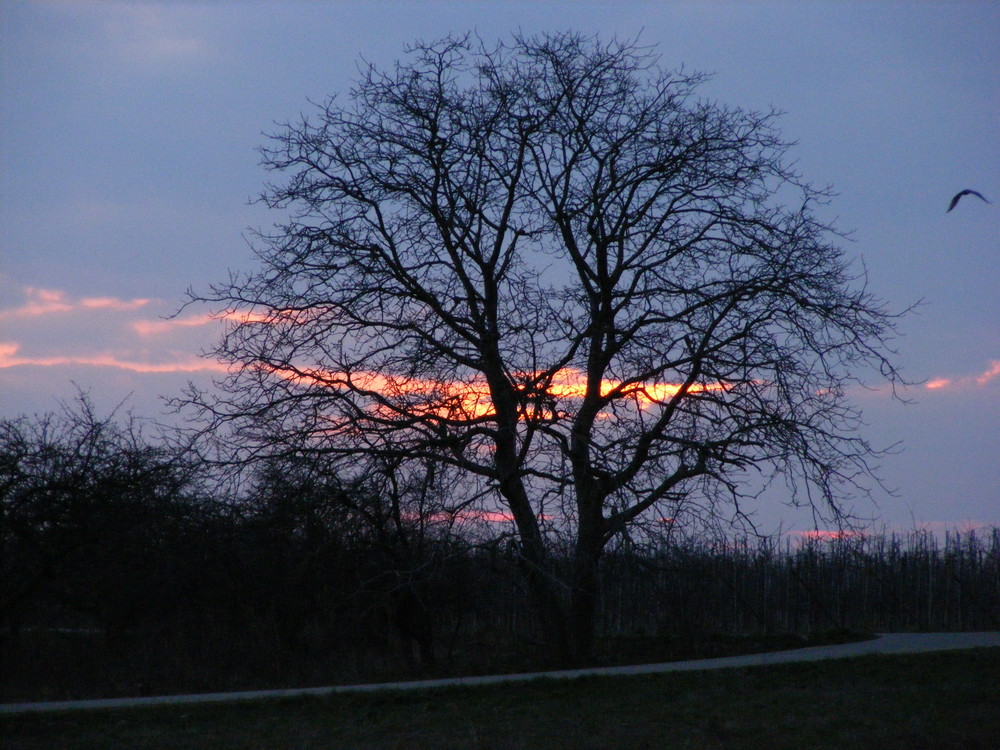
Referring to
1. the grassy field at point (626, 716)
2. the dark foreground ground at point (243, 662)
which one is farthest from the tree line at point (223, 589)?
the grassy field at point (626, 716)

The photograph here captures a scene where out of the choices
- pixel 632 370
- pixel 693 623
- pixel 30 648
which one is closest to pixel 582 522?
pixel 632 370

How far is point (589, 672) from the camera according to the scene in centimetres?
1259

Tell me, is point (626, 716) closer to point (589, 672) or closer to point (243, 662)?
point (589, 672)

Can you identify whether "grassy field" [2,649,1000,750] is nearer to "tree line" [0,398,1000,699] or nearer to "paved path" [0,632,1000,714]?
"paved path" [0,632,1000,714]

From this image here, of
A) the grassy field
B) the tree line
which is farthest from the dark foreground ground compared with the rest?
the grassy field

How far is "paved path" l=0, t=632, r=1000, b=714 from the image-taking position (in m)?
11.3

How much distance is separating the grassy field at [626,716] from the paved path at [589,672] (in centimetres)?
53

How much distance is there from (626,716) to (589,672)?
10.5ft

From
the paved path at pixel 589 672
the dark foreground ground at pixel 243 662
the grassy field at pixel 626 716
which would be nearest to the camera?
the grassy field at pixel 626 716

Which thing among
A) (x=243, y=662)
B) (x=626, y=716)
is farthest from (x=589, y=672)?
(x=243, y=662)

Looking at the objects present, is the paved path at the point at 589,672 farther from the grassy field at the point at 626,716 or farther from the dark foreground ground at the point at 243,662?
the dark foreground ground at the point at 243,662

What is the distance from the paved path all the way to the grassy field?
1.75ft

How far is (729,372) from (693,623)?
6685mm

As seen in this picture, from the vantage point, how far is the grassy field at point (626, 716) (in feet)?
27.9
